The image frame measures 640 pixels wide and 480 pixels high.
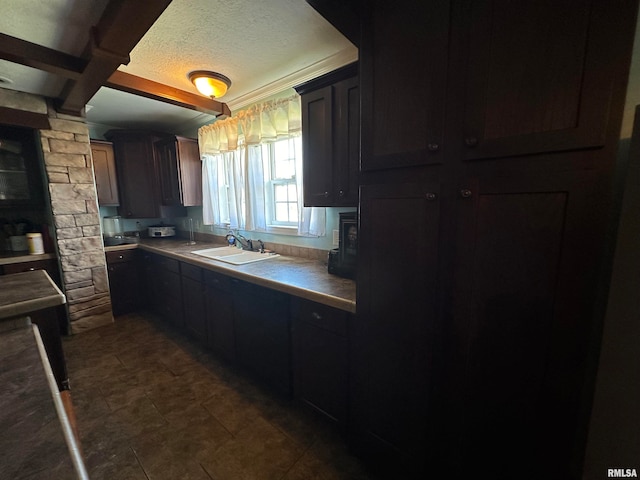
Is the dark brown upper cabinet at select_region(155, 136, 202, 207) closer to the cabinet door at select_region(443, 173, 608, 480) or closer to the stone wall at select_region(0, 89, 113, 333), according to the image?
the stone wall at select_region(0, 89, 113, 333)

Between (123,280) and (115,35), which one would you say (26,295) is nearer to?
(115,35)

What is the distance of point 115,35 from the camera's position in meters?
1.42

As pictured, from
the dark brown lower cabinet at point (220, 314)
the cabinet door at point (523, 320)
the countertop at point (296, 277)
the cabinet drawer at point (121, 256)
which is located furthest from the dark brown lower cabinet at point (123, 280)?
the cabinet door at point (523, 320)

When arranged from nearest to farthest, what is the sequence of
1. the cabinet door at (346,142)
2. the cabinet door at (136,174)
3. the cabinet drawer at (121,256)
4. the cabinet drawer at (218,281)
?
the cabinet door at (346,142), the cabinet drawer at (218,281), the cabinet drawer at (121,256), the cabinet door at (136,174)

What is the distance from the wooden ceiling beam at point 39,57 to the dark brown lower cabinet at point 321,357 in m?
2.16

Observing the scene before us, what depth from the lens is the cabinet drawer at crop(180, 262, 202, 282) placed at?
93.7 inches

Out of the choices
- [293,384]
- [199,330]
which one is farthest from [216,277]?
[293,384]

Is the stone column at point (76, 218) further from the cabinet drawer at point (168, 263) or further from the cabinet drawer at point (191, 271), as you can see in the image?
the cabinet drawer at point (191, 271)

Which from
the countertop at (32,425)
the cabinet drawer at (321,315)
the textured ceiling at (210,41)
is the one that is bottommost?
the cabinet drawer at (321,315)

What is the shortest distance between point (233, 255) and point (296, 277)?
112cm

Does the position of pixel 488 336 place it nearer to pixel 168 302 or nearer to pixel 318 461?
pixel 318 461

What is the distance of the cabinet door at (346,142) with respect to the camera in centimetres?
155

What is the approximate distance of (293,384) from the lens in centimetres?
174

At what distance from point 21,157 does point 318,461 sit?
3856 mm
